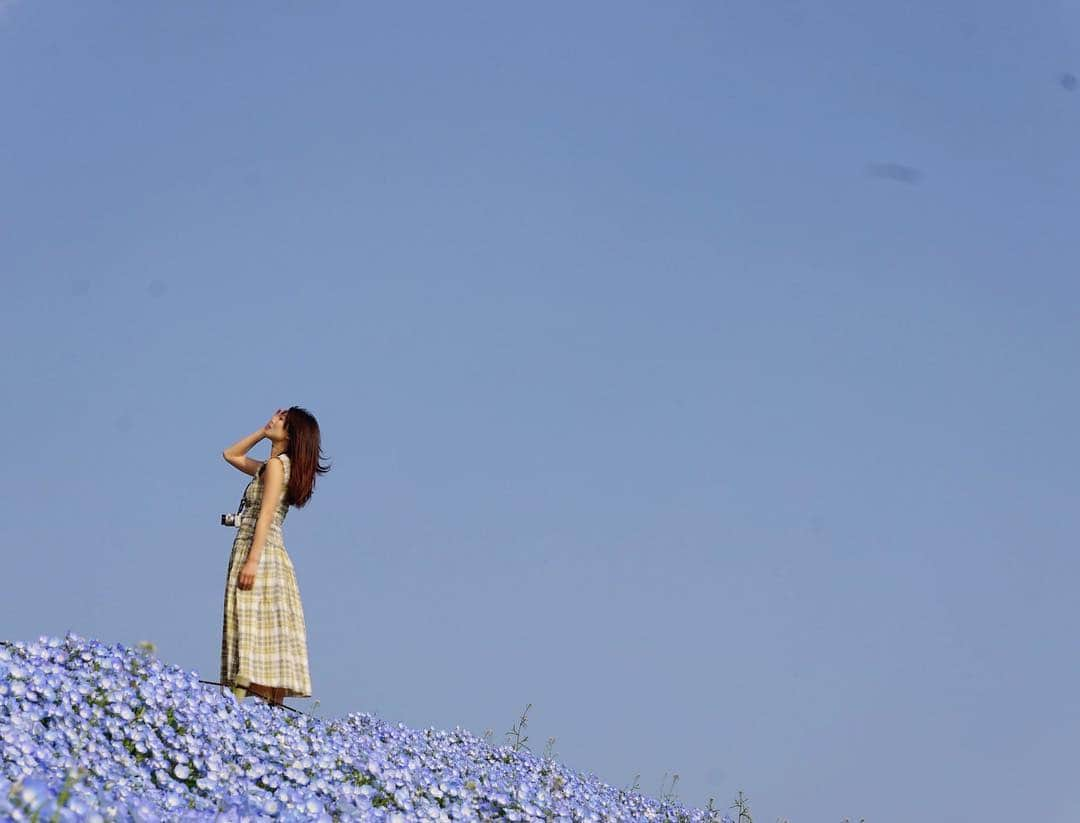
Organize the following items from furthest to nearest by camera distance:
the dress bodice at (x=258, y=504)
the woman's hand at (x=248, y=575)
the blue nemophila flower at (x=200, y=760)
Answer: the dress bodice at (x=258, y=504)
the woman's hand at (x=248, y=575)
the blue nemophila flower at (x=200, y=760)

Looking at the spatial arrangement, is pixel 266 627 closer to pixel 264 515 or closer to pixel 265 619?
pixel 265 619

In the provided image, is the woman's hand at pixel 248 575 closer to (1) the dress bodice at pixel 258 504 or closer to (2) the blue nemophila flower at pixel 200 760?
(1) the dress bodice at pixel 258 504

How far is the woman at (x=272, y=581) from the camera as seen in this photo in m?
10.6

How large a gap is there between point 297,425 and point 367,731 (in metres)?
2.54

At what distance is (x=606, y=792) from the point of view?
33.4 feet

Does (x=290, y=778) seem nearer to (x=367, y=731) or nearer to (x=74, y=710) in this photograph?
(x=74, y=710)

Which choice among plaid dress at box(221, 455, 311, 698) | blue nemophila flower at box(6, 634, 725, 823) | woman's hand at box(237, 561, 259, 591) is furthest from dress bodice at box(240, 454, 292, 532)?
blue nemophila flower at box(6, 634, 725, 823)

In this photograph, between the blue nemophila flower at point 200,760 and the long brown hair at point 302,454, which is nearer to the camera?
the blue nemophila flower at point 200,760

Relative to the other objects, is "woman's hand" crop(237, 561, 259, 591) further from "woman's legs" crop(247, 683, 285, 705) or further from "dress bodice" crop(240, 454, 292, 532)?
"woman's legs" crop(247, 683, 285, 705)

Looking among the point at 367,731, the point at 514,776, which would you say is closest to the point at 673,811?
the point at 514,776

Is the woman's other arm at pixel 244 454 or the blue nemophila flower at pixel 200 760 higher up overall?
the woman's other arm at pixel 244 454

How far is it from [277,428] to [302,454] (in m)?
0.36

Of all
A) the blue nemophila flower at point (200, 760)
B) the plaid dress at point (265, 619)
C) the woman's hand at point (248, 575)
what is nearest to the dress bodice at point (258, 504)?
the plaid dress at point (265, 619)

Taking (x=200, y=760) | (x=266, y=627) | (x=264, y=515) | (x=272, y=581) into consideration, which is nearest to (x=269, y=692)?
(x=266, y=627)
